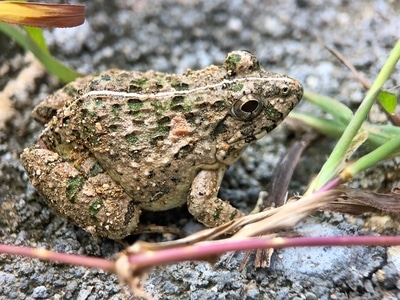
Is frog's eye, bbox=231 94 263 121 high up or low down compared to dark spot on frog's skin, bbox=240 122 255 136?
up

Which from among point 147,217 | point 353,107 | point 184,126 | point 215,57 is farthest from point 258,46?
point 147,217

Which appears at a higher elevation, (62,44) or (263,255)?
(62,44)

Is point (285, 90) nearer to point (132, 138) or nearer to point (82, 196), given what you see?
point (132, 138)

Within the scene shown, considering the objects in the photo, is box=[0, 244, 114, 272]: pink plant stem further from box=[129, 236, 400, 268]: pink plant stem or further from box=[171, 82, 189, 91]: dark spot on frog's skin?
box=[171, 82, 189, 91]: dark spot on frog's skin

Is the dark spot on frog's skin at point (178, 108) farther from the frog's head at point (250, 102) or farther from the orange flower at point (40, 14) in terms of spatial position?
the orange flower at point (40, 14)

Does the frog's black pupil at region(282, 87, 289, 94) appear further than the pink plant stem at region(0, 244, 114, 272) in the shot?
Yes

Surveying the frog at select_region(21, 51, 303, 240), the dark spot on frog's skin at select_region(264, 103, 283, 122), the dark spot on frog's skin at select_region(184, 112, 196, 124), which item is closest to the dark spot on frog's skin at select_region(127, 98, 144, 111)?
the frog at select_region(21, 51, 303, 240)

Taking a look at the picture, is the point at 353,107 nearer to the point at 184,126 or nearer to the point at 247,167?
the point at 247,167
